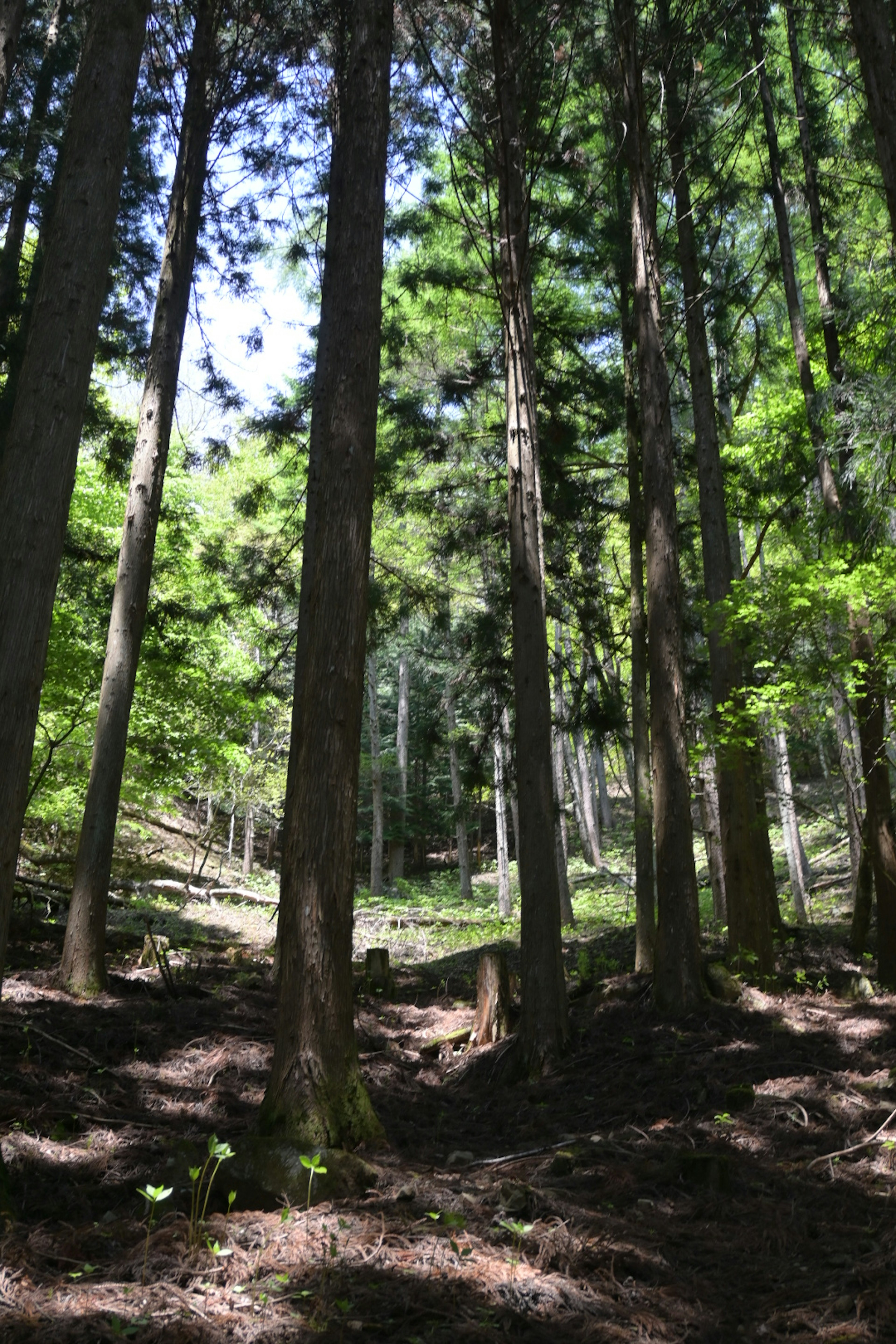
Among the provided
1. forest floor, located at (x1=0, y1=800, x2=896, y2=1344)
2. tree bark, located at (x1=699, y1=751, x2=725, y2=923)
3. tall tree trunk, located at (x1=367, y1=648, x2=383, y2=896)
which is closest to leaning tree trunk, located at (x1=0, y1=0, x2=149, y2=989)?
forest floor, located at (x1=0, y1=800, x2=896, y2=1344)

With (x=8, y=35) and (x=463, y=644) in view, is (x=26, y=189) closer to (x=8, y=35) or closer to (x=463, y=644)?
(x=8, y=35)

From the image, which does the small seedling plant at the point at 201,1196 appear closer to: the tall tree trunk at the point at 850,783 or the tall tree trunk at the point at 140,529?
Answer: the tall tree trunk at the point at 140,529

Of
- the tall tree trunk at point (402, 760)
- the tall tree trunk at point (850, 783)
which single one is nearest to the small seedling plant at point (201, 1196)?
the tall tree trunk at point (850, 783)

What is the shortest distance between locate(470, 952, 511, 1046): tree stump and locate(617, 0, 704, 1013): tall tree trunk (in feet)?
4.26

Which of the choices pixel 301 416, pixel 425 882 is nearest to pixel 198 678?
pixel 301 416

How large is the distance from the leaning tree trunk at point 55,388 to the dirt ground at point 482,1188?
51.2 inches

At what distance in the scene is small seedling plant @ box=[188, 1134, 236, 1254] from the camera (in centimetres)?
289

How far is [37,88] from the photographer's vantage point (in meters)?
9.80

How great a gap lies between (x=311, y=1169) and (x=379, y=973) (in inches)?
259

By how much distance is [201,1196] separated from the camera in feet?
11.1

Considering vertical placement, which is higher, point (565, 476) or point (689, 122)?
point (689, 122)

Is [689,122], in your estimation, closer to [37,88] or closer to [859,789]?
[37,88]

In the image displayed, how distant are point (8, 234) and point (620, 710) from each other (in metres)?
8.84

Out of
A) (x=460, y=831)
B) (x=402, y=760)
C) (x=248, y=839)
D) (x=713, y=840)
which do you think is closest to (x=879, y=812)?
(x=713, y=840)
